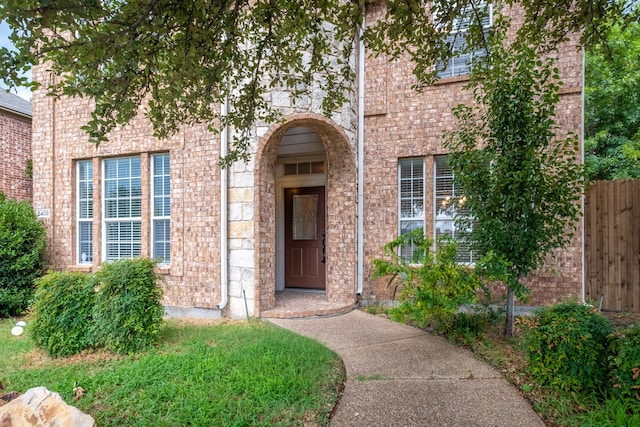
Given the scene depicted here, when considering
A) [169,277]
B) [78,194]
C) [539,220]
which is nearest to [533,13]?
[539,220]

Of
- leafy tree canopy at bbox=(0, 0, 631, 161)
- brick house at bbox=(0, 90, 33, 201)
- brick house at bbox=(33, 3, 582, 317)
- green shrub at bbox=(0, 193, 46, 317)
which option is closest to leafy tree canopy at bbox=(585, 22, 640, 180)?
brick house at bbox=(33, 3, 582, 317)

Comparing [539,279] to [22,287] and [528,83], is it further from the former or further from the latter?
[22,287]

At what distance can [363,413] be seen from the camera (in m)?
2.79

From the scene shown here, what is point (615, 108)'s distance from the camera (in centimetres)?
1059

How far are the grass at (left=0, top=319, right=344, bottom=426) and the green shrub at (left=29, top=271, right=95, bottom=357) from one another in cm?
16

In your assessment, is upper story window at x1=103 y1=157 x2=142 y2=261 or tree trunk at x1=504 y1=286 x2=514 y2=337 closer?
tree trunk at x1=504 y1=286 x2=514 y2=337

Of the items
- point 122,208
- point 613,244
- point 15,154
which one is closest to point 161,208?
point 122,208

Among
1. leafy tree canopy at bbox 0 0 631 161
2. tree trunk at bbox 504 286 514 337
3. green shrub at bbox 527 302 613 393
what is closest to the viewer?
leafy tree canopy at bbox 0 0 631 161

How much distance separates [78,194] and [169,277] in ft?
8.92

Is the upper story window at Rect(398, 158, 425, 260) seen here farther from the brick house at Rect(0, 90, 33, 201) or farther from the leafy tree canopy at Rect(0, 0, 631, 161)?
the brick house at Rect(0, 90, 33, 201)

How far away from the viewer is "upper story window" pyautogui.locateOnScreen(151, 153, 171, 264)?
6.38 metres

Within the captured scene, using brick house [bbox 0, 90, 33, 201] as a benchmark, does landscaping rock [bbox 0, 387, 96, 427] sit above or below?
below

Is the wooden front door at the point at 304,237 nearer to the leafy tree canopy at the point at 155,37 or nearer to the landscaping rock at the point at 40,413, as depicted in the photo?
the leafy tree canopy at the point at 155,37

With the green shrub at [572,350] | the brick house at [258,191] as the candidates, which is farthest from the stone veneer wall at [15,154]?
the green shrub at [572,350]
